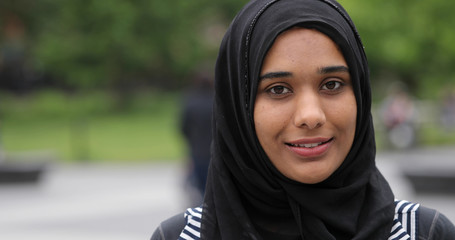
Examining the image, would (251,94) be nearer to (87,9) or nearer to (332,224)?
(332,224)

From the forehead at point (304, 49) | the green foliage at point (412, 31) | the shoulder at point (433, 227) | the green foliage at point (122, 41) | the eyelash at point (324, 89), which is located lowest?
the shoulder at point (433, 227)

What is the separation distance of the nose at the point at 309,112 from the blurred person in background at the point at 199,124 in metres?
6.29

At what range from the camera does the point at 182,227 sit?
6.66 ft

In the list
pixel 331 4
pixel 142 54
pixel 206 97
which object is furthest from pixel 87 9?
pixel 331 4

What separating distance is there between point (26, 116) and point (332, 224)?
37.7 m

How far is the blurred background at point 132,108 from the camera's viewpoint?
10.7 m

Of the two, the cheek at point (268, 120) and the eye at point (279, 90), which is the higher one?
the eye at point (279, 90)

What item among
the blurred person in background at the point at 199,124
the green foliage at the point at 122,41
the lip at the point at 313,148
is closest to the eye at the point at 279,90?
the lip at the point at 313,148

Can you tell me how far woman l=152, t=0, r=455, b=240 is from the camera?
1.81 metres

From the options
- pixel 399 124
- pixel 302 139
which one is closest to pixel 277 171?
pixel 302 139

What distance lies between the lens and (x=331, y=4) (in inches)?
73.7

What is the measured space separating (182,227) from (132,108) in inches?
1512

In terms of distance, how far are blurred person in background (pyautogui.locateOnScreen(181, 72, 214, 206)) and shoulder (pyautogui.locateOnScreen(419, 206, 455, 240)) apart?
6223mm

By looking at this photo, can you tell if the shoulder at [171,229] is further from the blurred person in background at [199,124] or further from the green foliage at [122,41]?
the green foliage at [122,41]
